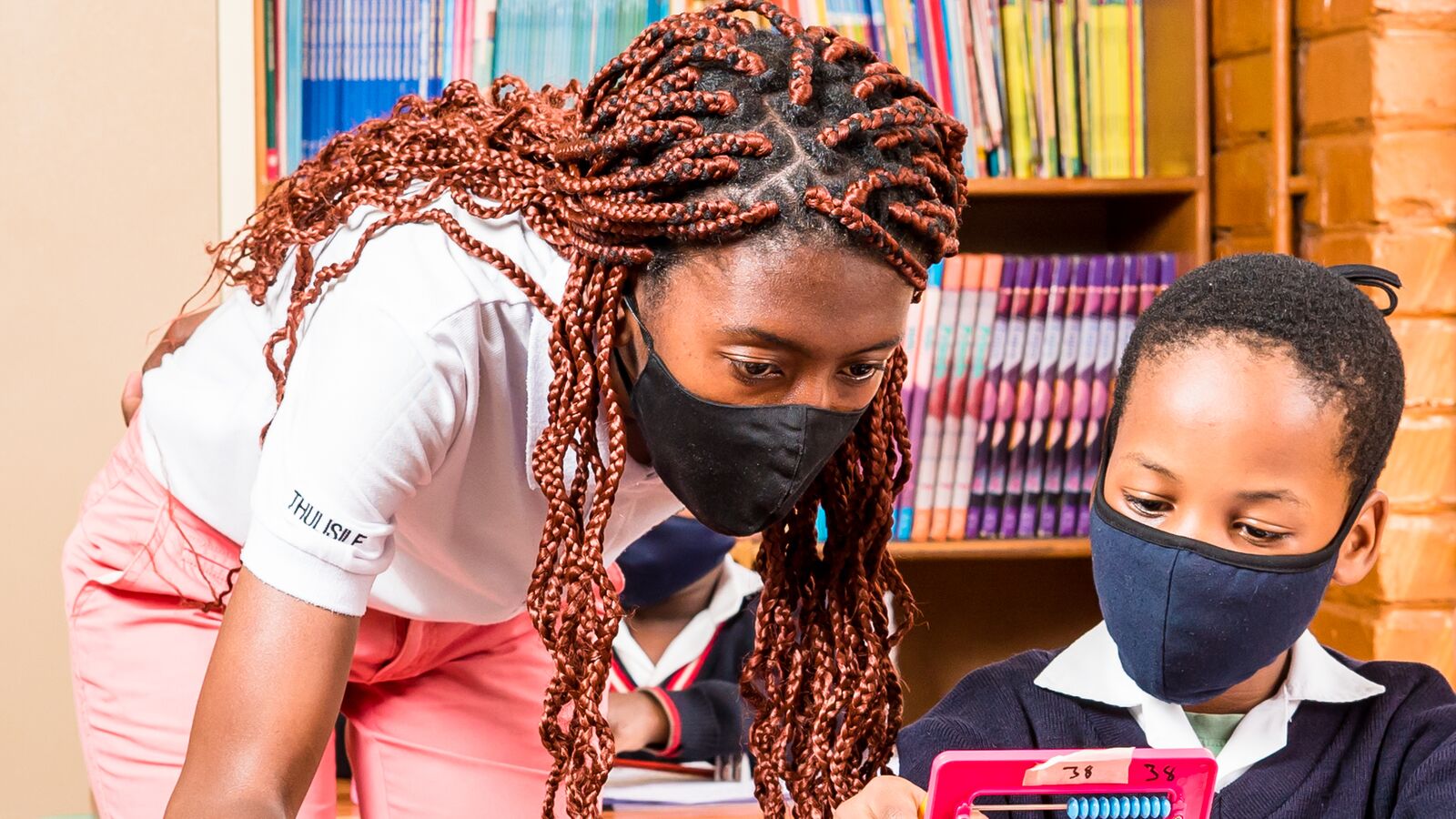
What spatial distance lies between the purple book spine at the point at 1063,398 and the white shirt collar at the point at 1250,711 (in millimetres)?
891

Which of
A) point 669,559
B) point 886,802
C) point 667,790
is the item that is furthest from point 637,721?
point 886,802

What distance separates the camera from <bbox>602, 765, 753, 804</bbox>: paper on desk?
1567mm

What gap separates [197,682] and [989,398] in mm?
1152

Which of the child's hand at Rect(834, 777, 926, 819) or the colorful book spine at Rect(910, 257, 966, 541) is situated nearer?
the child's hand at Rect(834, 777, 926, 819)

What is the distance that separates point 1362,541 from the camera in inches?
40.9

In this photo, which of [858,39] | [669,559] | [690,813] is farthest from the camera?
[858,39]

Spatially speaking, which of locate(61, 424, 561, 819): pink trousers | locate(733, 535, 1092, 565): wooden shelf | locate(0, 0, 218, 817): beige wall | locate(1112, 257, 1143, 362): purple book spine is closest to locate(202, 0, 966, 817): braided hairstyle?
locate(61, 424, 561, 819): pink trousers

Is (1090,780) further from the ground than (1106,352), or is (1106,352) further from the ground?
(1106,352)

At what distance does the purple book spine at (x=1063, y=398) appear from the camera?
6.40 feet

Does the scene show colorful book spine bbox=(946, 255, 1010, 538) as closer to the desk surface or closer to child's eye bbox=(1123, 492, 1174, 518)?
the desk surface

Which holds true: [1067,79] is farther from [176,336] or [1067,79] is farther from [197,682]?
[197,682]

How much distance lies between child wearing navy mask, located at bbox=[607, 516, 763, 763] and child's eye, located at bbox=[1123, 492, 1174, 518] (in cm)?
79

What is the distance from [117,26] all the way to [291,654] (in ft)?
3.49

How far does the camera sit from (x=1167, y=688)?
1036 mm
